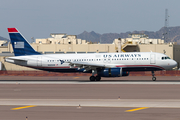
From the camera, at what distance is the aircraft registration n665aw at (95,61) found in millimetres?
42469

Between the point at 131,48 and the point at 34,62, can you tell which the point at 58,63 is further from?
the point at 131,48

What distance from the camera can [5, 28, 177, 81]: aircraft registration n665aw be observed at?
42.5 metres

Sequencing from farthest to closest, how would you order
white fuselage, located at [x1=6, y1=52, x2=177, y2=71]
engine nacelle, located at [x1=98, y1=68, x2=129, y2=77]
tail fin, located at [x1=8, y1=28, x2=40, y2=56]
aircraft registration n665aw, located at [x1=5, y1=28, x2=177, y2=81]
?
tail fin, located at [x1=8, y1=28, x2=40, y2=56]
white fuselage, located at [x1=6, y1=52, x2=177, y2=71]
aircraft registration n665aw, located at [x1=5, y1=28, x2=177, y2=81]
engine nacelle, located at [x1=98, y1=68, x2=129, y2=77]

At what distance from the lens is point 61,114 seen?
53.5 ft

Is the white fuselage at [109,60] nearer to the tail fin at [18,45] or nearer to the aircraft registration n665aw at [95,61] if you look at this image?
the aircraft registration n665aw at [95,61]

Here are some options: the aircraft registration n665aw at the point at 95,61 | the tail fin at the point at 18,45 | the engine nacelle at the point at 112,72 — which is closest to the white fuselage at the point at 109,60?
the aircraft registration n665aw at the point at 95,61

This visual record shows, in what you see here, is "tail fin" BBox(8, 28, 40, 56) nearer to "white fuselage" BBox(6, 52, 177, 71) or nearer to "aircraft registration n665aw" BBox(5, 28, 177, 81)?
"aircraft registration n665aw" BBox(5, 28, 177, 81)

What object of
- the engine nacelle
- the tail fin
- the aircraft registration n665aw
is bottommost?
the engine nacelle

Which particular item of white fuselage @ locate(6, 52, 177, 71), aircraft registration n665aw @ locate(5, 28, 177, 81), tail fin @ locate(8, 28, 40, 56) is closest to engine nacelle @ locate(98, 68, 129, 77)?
aircraft registration n665aw @ locate(5, 28, 177, 81)

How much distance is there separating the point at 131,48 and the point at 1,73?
48463mm

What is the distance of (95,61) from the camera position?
145 ft

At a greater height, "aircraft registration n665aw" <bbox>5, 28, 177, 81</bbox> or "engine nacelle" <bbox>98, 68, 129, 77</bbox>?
"aircraft registration n665aw" <bbox>5, 28, 177, 81</bbox>

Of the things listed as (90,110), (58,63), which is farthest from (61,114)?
(58,63)

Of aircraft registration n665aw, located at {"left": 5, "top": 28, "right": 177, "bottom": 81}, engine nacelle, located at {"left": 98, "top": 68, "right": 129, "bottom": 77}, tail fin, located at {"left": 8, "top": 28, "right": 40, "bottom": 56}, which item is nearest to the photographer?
engine nacelle, located at {"left": 98, "top": 68, "right": 129, "bottom": 77}
